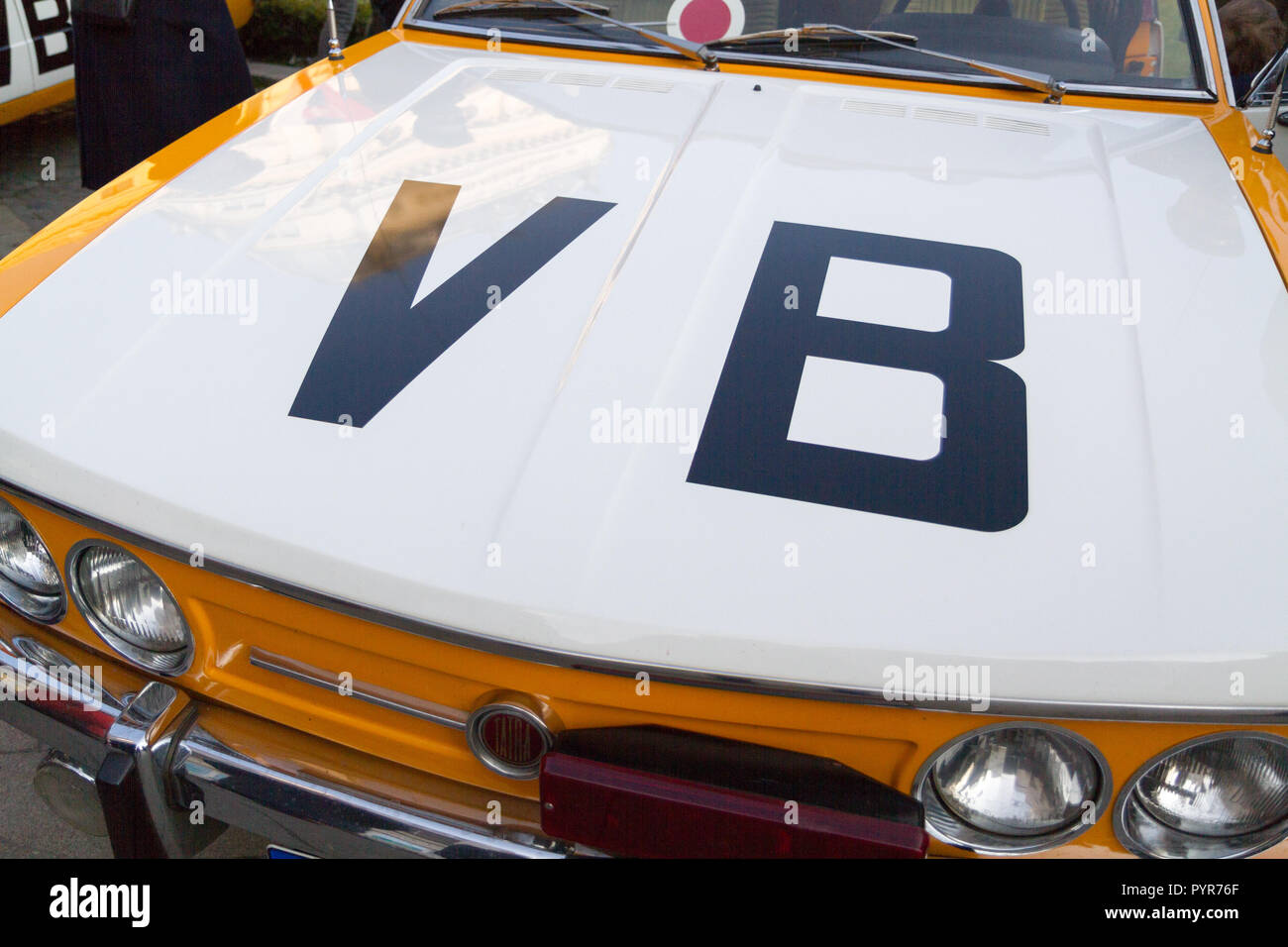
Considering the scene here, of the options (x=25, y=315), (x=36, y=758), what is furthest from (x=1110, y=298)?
(x=36, y=758)

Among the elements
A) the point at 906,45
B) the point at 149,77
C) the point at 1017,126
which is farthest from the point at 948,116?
the point at 149,77

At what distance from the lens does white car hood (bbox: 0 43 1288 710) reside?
45.2 inches

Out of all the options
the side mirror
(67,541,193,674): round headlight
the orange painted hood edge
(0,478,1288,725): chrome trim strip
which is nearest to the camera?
(0,478,1288,725): chrome trim strip

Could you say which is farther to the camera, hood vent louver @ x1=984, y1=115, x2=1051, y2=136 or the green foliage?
the green foliage

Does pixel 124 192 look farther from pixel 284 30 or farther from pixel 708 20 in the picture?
pixel 284 30

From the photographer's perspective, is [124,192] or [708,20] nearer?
[124,192]

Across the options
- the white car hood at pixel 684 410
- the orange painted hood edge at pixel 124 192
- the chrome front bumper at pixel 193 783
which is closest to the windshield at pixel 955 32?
the white car hood at pixel 684 410

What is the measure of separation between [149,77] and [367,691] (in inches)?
120

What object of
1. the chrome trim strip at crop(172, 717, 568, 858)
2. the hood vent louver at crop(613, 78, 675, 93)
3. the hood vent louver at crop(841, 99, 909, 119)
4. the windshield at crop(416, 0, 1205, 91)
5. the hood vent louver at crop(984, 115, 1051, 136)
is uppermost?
the windshield at crop(416, 0, 1205, 91)

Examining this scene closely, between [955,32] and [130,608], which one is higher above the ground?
[955,32]

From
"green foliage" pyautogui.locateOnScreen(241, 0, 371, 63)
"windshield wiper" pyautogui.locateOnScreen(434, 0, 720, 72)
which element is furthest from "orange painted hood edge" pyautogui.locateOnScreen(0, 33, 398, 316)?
"green foliage" pyautogui.locateOnScreen(241, 0, 371, 63)

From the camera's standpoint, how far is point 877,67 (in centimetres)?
221

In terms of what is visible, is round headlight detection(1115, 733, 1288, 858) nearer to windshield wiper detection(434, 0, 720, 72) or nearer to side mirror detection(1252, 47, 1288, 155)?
side mirror detection(1252, 47, 1288, 155)

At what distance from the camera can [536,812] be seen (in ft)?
4.31
